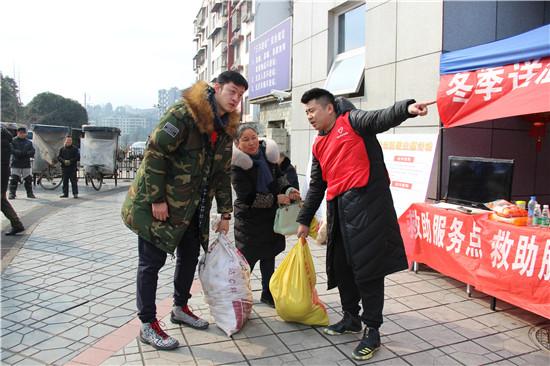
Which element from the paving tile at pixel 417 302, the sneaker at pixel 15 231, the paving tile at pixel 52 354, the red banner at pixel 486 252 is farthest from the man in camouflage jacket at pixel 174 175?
the sneaker at pixel 15 231

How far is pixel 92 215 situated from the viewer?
8469 millimetres

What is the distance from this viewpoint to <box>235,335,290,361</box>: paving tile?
2.89 meters

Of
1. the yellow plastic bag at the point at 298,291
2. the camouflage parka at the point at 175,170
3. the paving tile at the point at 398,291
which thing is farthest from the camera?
the paving tile at the point at 398,291

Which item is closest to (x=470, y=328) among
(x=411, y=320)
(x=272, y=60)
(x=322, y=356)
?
(x=411, y=320)

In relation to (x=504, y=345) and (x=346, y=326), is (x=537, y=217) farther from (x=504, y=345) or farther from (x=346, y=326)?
(x=346, y=326)

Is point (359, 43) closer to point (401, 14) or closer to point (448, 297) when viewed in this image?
point (401, 14)

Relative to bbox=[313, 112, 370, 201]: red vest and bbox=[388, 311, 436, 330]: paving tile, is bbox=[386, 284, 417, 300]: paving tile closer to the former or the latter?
bbox=[388, 311, 436, 330]: paving tile

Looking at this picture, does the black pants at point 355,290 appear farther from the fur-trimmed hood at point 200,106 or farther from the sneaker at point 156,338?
the sneaker at point 156,338

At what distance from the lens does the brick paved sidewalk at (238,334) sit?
2.86 m

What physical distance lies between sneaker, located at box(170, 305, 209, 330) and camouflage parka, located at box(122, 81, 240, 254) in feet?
2.30

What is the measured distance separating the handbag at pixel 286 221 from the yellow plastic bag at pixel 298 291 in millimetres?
264

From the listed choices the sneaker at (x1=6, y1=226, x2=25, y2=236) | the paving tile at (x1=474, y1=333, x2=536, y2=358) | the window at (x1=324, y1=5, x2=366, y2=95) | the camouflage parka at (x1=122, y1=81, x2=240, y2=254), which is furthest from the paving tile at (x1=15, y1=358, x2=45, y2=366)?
the window at (x1=324, y1=5, x2=366, y2=95)

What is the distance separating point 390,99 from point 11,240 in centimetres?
587

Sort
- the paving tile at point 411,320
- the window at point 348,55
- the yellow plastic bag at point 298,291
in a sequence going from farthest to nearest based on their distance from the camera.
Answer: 1. the window at point 348,55
2. the paving tile at point 411,320
3. the yellow plastic bag at point 298,291
